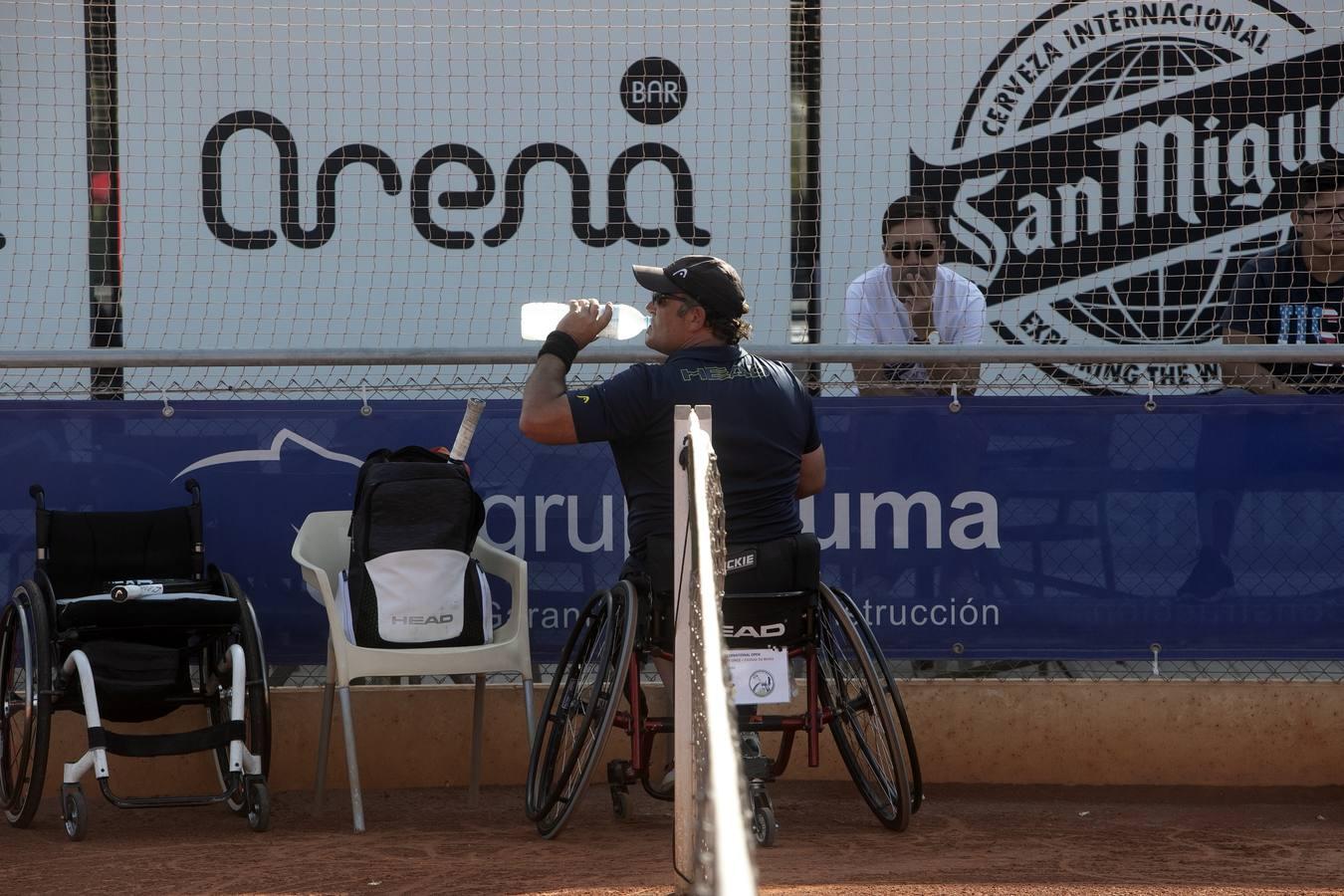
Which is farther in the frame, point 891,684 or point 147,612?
point 147,612

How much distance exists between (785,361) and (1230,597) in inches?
65.9

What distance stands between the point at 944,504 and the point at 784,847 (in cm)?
143

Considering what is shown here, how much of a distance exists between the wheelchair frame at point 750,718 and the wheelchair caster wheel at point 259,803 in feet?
2.67

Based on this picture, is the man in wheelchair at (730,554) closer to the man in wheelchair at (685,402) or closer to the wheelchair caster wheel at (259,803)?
the man in wheelchair at (685,402)

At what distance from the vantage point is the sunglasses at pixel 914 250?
6.07m

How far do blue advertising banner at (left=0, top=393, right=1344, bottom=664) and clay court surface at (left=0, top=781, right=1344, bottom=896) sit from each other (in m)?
0.54

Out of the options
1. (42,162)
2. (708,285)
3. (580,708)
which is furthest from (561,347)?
(42,162)

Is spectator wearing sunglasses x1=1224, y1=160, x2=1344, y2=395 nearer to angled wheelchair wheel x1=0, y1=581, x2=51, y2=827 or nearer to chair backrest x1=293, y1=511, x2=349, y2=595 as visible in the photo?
chair backrest x1=293, y1=511, x2=349, y2=595

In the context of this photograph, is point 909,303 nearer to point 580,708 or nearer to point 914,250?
point 914,250

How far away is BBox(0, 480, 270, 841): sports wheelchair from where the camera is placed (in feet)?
16.0

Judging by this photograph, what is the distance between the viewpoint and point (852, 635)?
448 cm

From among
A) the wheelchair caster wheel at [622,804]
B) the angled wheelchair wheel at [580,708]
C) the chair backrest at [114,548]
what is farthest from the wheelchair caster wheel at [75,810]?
the wheelchair caster wheel at [622,804]

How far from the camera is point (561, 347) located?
4770 mm

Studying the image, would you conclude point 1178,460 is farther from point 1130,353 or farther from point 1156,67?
point 1156,67
